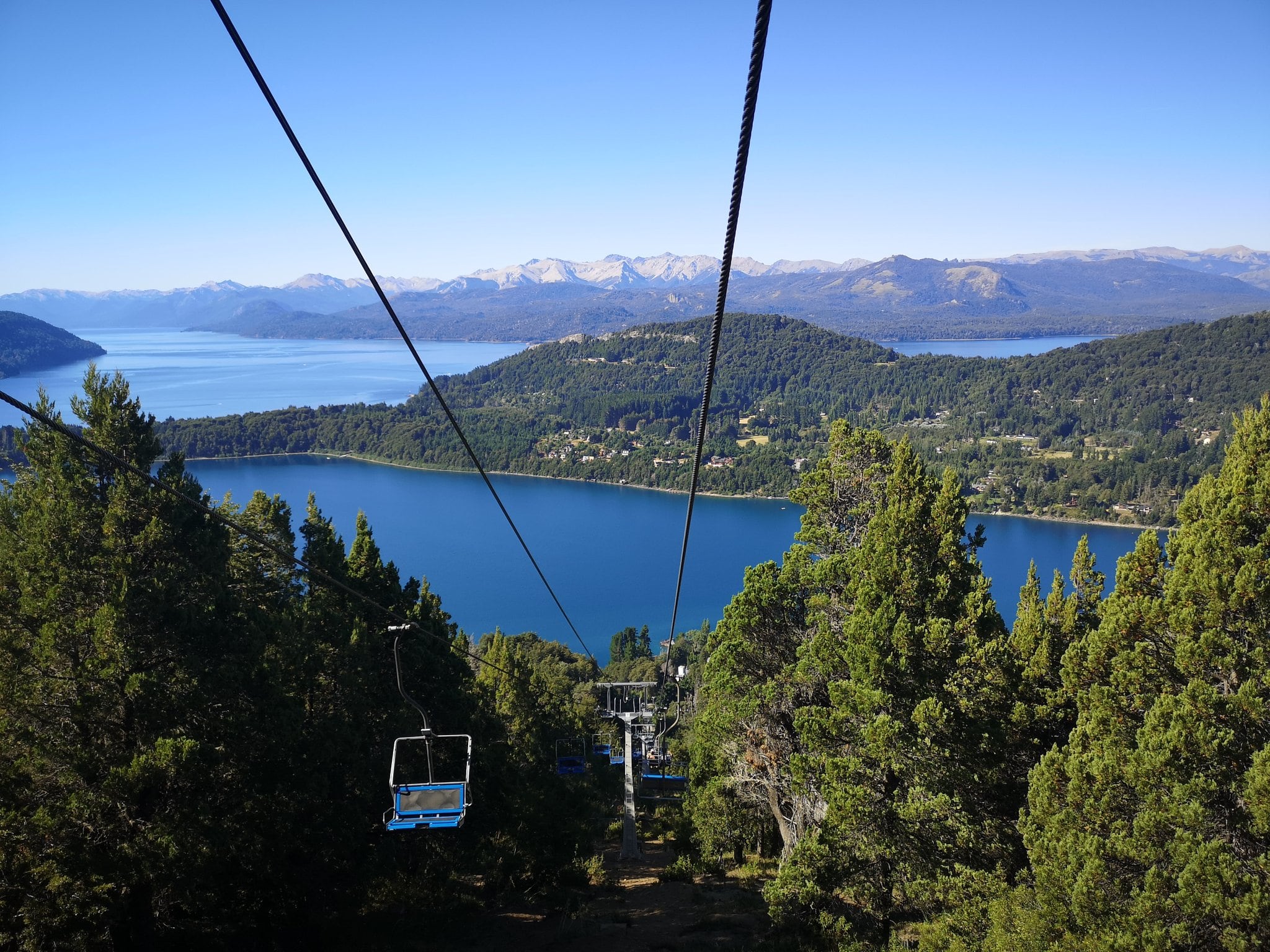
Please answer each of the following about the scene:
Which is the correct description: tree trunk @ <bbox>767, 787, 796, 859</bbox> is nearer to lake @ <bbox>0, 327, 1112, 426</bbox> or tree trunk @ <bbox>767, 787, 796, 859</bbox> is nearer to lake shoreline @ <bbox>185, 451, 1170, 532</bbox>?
lake shoreline @ <bbox>185, 451, 1170, 532</bbox>

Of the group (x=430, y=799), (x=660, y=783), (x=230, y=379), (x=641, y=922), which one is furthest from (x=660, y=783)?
Result: (x=230, y=379)

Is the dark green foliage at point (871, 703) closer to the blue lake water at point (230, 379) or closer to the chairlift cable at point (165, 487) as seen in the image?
the chairlift cable at point (165, 487)

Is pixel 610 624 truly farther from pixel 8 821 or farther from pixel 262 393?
pixel 262 393

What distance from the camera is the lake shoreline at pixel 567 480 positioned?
67.9 meters

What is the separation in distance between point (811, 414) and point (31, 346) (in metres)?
101

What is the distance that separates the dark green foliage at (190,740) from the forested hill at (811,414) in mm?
69104

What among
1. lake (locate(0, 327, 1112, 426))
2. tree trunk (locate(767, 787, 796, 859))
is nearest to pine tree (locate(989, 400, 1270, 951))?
tree trunk (locate(767, 787, 796, 859))

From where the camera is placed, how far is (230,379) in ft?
465

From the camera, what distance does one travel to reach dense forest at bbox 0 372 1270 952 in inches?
228

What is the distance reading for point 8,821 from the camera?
6.25 m

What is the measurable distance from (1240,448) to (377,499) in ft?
238

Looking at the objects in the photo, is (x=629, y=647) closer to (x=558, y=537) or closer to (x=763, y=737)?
(x=558, y=537)

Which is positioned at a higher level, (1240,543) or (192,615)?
(1240,543)

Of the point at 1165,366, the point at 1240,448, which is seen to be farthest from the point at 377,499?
→ the point at 1165,366
